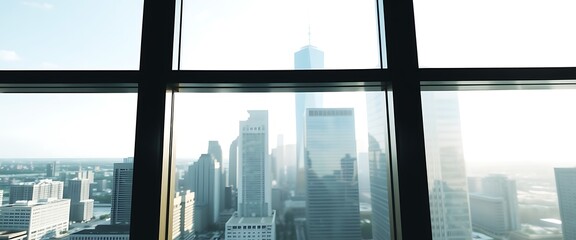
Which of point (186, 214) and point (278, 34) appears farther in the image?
point (278, 34)

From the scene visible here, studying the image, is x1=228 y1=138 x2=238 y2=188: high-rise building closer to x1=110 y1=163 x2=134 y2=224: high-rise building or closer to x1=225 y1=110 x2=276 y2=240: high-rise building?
x1=225 y1=110 x2=276 y2=240: high-rise building

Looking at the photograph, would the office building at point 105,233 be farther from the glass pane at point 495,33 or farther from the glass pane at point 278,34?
the glass pane at point 495,33

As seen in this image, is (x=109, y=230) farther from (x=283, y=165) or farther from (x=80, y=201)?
(x=283, y=165)

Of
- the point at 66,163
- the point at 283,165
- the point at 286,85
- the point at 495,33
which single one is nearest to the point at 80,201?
the point at 66,163

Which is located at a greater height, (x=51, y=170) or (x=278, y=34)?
(x=278, y=34)

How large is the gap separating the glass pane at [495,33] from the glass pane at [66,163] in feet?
4.56

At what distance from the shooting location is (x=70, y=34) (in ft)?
4.19

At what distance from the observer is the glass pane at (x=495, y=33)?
1298 millimetres

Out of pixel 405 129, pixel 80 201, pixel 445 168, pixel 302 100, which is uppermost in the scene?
pixel 302 100

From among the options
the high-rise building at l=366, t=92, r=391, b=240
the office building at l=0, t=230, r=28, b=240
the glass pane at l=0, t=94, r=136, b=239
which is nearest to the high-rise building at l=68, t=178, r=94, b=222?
the glass pane at l=0, t=94, r=136, b=239

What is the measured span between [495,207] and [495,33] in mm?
799

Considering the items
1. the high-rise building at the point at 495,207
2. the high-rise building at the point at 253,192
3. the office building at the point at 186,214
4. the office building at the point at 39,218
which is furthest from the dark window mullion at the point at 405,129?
the office building at the point at 39,218

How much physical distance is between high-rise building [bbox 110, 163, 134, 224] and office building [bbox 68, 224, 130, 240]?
0.02 m

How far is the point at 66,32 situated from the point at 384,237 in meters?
1.67
